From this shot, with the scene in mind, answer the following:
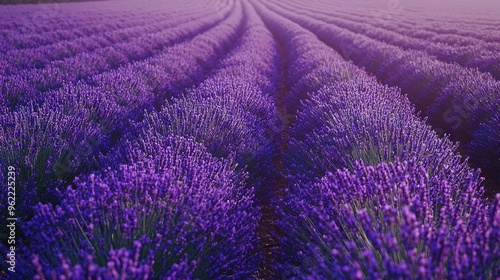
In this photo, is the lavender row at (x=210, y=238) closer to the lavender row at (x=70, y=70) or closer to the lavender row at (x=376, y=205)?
the lavender row at (x=376, y=205)

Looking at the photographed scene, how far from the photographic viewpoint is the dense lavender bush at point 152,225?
5.11 feet

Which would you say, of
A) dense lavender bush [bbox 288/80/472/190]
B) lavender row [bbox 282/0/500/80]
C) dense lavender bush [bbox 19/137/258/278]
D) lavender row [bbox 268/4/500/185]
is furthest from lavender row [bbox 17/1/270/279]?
lavender row [bbox 282/0/500/80]

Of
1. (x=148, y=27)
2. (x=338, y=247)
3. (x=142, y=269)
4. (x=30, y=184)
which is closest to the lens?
(x=142, y=269)

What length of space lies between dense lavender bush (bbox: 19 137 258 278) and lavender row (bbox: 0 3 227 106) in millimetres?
2680

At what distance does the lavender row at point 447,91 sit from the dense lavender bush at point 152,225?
95.8 inches

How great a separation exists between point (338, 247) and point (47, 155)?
2.09 metres

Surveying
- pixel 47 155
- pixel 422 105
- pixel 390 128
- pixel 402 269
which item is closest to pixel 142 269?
pixel 402 269

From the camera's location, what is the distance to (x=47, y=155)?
273 cm

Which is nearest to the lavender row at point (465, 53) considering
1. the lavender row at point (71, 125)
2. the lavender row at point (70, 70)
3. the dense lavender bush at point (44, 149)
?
the lavender row at point (71, 125)

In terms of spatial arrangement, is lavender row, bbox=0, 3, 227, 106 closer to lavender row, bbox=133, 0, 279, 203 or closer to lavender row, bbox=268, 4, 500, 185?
lavender row, bbox=133, 0, 279, 203

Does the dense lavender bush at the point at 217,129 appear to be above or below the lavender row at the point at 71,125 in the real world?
above

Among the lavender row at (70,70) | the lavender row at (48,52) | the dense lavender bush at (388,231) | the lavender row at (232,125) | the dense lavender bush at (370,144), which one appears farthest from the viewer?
the lavender row at (48,52)

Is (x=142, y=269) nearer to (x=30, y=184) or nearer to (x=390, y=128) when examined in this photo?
(x=30, y=184)

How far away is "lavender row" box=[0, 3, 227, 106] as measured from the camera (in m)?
4.17
